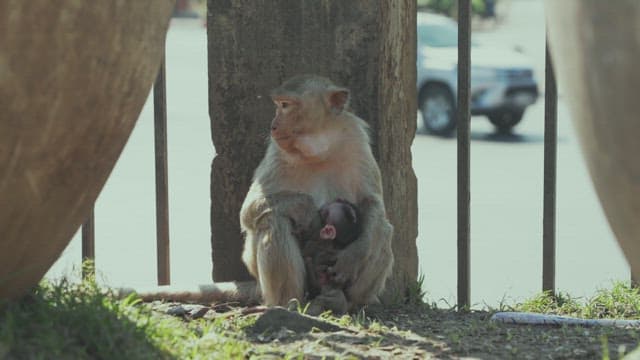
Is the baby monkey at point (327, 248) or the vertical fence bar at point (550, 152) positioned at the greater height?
the vertical fence bar at point (550, 152)

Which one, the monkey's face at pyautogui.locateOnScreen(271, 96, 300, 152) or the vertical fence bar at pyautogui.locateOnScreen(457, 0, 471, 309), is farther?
the vertical fence bar at pyautogui.locateOnScreen(457, 0, 471, 309)

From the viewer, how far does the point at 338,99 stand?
5699 millimetres

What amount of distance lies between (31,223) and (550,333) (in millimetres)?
2111

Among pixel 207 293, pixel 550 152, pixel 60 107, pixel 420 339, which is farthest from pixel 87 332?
pixel 550 152

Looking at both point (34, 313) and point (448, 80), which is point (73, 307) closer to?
point (34, 313)

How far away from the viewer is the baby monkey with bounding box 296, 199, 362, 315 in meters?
5.54

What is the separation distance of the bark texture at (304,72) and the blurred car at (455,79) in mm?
12531

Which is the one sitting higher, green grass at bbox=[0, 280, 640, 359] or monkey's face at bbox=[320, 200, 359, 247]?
monkey's face at bbox=[320, 200, 359, 247]

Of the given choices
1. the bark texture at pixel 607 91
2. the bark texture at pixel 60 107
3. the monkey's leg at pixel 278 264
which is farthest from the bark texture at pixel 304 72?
the bark texture at pixel 607 91

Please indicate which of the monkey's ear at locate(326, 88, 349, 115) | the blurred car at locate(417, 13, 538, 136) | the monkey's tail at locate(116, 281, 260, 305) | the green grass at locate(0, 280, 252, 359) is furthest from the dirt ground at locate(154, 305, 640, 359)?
the blurred car at locate(417, 13, 538, 136)

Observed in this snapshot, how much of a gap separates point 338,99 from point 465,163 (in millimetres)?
683

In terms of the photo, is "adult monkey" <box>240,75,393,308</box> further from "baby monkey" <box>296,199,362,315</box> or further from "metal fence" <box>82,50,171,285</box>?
"metal fence" <box>82,50,171,285</box>

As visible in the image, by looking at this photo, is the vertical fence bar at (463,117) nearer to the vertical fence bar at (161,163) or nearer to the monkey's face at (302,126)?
the monkey's face at (302,126)

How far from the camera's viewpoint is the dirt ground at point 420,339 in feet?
14.2
